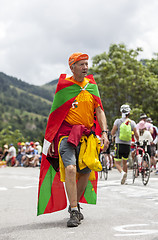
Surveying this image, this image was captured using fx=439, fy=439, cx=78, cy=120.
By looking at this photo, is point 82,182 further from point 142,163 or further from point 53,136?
point 142,163

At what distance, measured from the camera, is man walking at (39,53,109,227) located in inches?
200

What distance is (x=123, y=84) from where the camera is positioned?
34469mm

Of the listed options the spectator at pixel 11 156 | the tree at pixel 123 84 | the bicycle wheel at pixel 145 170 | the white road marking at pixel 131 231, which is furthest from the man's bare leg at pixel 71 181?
the tree at pixel 123 84

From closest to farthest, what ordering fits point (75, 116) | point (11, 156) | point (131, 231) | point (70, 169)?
point (131, 231) < point (70, 169) < point (75, 116) < point (11, 156)

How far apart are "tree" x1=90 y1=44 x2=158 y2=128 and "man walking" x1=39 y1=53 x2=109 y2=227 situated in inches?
1138

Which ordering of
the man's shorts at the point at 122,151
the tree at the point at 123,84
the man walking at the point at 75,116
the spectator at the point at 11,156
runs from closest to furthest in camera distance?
the man walking at the point at 75,116 → the man's shorts at the point at 122,151 → the spectator at the point at 11,156 → the tree at the point at 123,84

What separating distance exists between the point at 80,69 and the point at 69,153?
102cm

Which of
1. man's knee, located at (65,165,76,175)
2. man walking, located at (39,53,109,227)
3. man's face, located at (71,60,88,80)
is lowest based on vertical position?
man's knee, located at (65,165,76,175)

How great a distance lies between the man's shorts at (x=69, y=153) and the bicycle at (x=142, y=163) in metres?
6.10

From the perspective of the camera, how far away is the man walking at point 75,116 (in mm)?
5086

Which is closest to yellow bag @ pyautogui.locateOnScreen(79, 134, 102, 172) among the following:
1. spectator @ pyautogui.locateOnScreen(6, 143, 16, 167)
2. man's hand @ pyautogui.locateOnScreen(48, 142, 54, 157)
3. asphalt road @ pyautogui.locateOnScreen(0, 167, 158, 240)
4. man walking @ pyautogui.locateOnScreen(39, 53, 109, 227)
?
man walking @ pyautogui.locateOnScreen(39, 53, 109, 227)

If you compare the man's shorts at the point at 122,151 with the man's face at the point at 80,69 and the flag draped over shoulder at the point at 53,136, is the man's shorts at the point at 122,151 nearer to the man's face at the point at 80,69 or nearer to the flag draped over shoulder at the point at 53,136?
the flag draped over shoulder at the point at 53,136

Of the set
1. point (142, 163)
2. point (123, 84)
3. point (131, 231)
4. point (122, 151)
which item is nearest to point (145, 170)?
point (142, 163)

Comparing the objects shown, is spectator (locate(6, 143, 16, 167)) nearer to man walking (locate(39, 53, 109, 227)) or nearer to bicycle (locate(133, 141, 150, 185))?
bicycle (locate(133, 141, 150, 185))
